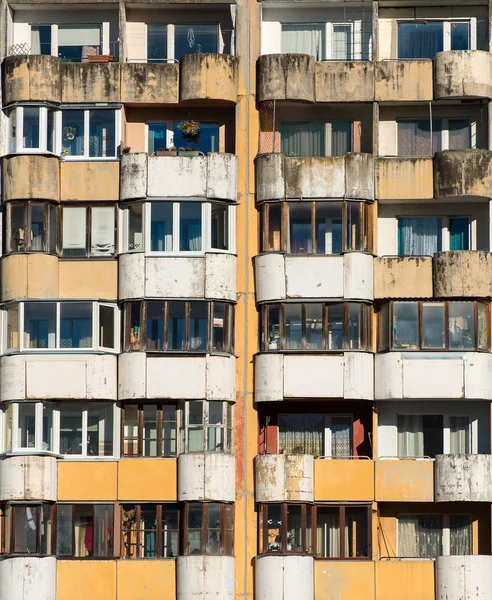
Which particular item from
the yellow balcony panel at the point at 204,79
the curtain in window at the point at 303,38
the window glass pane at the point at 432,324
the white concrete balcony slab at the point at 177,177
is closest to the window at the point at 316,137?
the curtain in window at the point at 303,38

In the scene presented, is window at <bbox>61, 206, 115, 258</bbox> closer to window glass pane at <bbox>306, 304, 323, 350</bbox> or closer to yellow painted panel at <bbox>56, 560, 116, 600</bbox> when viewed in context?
window glass pane at <bbox>306, 304, 323, 350</bbox>

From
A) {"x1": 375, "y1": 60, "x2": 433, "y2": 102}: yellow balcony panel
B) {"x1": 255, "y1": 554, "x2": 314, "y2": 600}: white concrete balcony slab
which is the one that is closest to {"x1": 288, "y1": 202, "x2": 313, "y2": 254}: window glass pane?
{"x1": 375, "y1": 60, "x2": 433, "y2": 102}: yellow balcony panel

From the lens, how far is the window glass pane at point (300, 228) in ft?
256

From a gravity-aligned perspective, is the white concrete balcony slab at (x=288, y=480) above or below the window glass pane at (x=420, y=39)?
below

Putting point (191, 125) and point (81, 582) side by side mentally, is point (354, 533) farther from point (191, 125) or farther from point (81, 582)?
point (191, 125)

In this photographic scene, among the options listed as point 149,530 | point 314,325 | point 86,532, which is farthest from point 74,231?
point 149,530

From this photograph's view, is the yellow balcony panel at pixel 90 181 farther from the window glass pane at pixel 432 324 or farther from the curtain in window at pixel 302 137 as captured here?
the window glass pane at pixel 432 324

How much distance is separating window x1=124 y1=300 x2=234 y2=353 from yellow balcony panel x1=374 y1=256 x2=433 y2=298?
5238 millimetres

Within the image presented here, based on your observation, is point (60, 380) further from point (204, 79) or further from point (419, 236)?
point (419, 236)

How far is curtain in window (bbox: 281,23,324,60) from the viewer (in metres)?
80.4

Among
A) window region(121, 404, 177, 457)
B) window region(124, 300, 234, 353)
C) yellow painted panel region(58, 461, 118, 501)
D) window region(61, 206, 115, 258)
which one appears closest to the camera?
yellow painted panel region(58, 461, 118, 501)

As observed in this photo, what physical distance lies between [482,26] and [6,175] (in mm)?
16494

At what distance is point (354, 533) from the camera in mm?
76562

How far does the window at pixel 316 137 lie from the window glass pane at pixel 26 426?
474 inches
